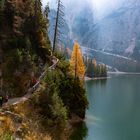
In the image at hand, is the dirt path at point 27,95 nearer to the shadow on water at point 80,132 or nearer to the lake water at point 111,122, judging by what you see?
the shadow on water at point 80,132

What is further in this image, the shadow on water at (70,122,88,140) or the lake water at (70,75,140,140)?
the lake water at (70,75,140,140)

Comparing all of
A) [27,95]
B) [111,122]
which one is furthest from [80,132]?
[27,95]

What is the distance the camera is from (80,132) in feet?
253

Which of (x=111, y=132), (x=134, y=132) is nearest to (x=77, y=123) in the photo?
(x=111, y=132)

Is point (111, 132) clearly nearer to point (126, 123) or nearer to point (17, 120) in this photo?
point (126, 123)

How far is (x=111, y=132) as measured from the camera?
8438cm

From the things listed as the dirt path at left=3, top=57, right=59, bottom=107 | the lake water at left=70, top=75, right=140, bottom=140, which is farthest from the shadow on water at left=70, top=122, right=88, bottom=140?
the dirt path at left=3, top=57, right=59, bottom=107

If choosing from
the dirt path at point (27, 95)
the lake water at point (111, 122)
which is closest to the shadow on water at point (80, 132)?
the lake water at point (111, 122)

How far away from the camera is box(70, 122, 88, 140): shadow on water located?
73.1 meters

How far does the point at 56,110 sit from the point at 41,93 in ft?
11.5

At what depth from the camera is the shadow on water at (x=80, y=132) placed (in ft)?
240

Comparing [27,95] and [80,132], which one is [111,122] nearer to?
[80,132]

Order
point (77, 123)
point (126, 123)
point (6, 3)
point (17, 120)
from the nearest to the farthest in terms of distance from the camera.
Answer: point (17, 120) → point (6, 3) → point (77, 123) → point (126, 123)

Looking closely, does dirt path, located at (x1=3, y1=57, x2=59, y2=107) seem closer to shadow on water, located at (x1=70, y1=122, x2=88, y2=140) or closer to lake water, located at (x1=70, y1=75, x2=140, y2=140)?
shadow on water, located at (x1=70, y1=122, x2=88, y2=140)
